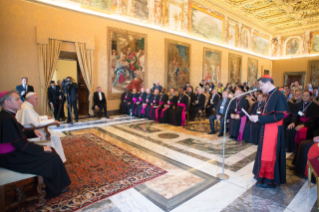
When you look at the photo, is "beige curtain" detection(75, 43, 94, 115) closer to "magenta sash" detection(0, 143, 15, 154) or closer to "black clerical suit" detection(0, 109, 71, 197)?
"black clerical suit" detection(0, 109, 71, 197)

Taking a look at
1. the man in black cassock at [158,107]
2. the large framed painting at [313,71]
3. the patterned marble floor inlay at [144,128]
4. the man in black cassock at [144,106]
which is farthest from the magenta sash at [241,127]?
the large framed painting at [313,71]

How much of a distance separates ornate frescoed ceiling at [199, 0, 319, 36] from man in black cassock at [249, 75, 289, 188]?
41.2 feet

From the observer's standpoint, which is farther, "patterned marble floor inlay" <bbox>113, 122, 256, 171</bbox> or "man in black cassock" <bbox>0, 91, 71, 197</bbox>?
"patterned marble floor inlay" <bbox>113, 122, 256, 171</bbox>

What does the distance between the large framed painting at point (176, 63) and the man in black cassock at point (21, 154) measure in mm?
9944

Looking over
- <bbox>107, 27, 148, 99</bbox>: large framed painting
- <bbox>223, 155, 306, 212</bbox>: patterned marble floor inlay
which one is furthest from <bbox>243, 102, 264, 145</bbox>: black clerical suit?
<bbox>107, 27, 148, 99</bbox>: large framed painting

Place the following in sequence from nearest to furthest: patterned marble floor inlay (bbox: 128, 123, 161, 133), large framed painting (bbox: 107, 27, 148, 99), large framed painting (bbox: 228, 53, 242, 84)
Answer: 1. patterned marble floor inlay (bbox: 128, 123, 161, 133)
2. large framed painting (bbox: 107, 27, 148, 99)
3. large framed painting (bbox: 228, 53, 242, 84)

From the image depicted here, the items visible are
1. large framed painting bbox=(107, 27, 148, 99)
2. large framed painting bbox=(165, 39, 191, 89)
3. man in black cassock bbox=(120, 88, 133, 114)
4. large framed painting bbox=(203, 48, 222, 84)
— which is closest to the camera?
large framed painting bbox=(107, 27, 148, 99)

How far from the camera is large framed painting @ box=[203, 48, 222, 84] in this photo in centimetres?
1461

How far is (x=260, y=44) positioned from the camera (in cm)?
2008

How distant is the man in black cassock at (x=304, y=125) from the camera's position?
15.4ft

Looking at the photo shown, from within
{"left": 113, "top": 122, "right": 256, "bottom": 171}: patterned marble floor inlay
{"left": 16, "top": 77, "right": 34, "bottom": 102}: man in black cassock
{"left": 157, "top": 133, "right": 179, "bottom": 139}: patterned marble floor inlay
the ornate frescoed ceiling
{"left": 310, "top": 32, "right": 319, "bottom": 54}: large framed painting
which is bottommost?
{"left": 113, "top": 122, "right": 256, "bottom": 171}: patterned marble floor inlay

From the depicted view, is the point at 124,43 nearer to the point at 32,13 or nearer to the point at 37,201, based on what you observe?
the point at 32,13

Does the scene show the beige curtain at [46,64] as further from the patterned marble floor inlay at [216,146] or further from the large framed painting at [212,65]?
the large framed painting at [212,65]

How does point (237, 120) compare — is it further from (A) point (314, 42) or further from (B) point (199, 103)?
(A) point (314, 42)
